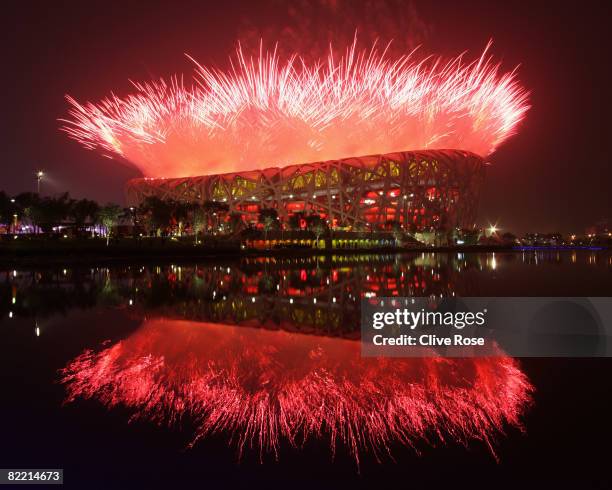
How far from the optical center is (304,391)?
6.02 m

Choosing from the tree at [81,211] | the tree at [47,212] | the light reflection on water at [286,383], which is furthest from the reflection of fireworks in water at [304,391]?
the tree at [81,211]

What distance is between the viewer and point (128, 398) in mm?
5805

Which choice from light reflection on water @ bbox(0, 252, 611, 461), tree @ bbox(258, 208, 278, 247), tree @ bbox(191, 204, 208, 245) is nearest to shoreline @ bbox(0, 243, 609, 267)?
tree @ bbox(191, 204, 208, 245)

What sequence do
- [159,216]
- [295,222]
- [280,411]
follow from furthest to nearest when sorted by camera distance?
[295,222] → [159,216] → [280,411]

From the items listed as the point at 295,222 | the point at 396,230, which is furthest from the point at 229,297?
the point at 396,230

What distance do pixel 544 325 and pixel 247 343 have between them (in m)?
5.80

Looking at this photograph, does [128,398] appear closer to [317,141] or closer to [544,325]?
[544,325]

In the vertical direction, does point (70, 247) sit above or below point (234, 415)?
above

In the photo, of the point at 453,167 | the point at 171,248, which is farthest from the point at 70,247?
the point at 453,167

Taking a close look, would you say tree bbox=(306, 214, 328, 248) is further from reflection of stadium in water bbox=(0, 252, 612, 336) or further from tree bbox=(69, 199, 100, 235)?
reflection of stadium in water bbox=(0, 252, 612, 336)

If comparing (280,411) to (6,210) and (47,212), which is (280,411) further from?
(6,210)

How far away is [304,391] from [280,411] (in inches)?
26.4

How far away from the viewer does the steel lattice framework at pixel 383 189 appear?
84.4 m

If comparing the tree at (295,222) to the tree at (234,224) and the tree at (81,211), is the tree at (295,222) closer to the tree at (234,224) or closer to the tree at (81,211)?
the tree at (234,224)
